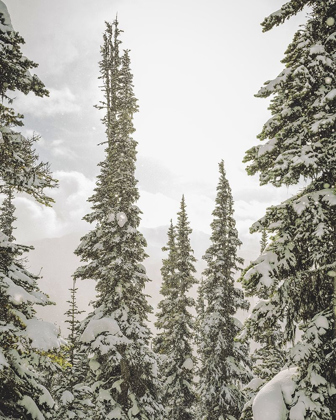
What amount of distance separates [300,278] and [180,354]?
664 inches

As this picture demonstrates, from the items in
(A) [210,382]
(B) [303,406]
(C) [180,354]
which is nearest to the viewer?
(B) [303,406]

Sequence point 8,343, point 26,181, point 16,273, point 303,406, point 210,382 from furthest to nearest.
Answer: point 210,382 → point 26,181 → point 16,273 → point 8,343 → point 303,406

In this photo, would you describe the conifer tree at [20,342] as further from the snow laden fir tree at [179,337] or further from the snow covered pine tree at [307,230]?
the snow laden fir tree at [179,337]

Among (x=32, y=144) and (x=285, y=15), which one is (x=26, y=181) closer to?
(x=32, y=144)

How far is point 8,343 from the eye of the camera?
6.02 m

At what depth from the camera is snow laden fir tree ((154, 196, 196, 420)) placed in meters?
20.2

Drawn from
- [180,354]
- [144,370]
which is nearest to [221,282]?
[180,354]

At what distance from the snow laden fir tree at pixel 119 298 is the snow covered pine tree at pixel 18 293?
6.07m

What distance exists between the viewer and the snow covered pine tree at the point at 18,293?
5.93 m

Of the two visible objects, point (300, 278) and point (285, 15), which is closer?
point (300, 278)

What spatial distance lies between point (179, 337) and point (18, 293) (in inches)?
673

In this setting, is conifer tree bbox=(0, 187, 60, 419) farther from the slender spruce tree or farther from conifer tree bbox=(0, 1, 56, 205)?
the slender spruce tree

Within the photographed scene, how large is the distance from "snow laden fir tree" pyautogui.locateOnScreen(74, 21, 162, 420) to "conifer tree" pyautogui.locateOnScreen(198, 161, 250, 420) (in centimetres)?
490

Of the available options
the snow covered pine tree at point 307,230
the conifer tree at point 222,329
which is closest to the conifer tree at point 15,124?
the snow covered pine tree at point 307,230
